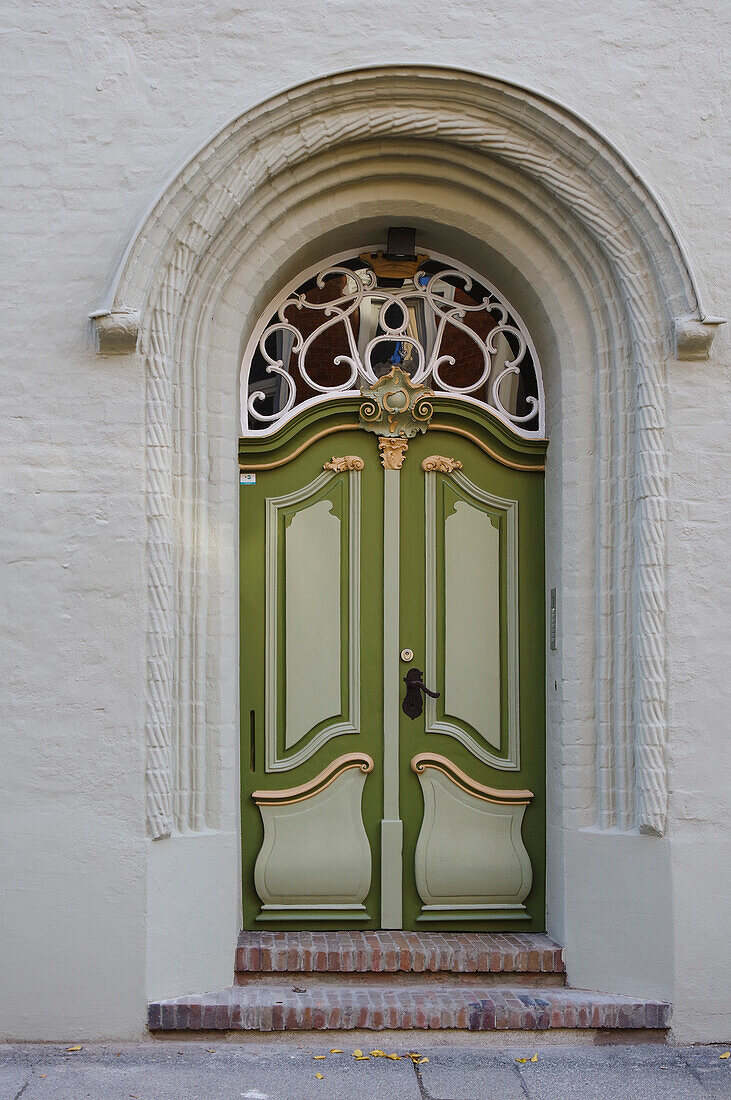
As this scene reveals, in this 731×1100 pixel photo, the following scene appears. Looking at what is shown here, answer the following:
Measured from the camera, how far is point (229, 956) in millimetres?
4750

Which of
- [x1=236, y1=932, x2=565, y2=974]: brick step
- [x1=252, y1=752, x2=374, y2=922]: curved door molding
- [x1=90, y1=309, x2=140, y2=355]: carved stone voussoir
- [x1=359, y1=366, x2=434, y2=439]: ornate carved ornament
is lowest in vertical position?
[x1=236, y1=932, x2=565, y2=974]: brick step

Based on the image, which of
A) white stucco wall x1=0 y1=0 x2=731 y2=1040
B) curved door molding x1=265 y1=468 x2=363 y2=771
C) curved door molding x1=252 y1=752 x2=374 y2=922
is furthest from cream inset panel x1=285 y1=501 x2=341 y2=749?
white stucco wall x1=0 y1=0 x2=731 y2=1040

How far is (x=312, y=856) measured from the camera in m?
5.08

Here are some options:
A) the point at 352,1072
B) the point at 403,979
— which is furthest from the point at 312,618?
the point at 352,1072

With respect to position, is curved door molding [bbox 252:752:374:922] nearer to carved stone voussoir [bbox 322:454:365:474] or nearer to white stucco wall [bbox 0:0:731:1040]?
white stucco wall [bbox 0:0:731:1040]

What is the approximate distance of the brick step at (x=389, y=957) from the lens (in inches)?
189

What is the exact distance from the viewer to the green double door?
5.11 metres

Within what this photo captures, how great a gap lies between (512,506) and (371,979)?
2.32 m

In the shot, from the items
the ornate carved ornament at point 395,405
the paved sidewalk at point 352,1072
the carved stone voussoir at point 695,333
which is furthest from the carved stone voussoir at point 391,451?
the paved sidewalk at point 352,1072

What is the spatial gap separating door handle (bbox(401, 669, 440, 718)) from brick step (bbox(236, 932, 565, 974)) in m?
1.07

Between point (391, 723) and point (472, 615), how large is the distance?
66cm

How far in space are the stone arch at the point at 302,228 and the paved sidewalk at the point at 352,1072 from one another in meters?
0.93

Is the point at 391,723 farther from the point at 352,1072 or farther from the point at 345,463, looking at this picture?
the point at 352,1072

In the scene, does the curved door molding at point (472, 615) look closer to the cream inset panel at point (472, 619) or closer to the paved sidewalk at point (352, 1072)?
the cream inset panel at point (472, 619)
